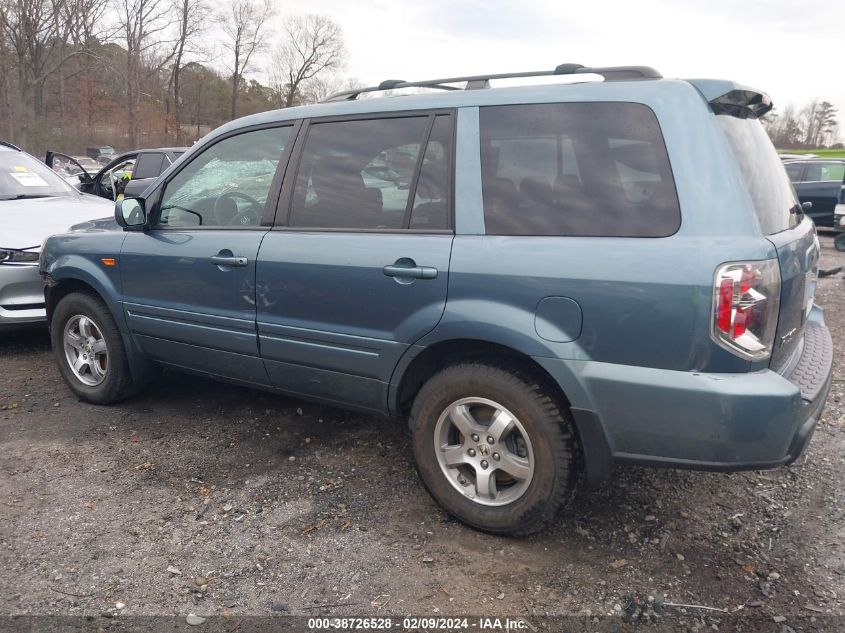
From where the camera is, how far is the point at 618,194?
8.59 feet

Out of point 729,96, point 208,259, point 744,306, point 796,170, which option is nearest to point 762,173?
point 729,96

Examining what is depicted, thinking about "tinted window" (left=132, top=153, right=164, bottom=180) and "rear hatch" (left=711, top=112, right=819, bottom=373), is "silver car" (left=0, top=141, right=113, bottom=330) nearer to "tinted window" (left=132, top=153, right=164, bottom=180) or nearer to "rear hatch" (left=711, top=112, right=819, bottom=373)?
"tinted window" (left=132, top=153, right=164, bottom=180)

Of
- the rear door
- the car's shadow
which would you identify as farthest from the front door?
the car's shadow

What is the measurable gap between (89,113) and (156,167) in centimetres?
3843

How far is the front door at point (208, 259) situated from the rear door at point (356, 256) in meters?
0.15

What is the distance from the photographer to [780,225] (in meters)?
2.73

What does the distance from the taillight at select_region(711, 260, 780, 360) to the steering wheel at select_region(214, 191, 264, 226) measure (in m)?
2.33

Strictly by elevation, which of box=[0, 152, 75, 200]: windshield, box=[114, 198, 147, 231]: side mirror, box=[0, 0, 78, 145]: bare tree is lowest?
box=[114, 198, 147, 231]: side mirror

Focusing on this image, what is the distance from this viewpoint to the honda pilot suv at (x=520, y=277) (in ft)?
8.02

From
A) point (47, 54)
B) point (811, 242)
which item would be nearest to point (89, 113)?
point (47, 54)

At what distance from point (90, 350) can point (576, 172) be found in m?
3.40

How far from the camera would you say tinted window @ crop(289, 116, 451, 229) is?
3.07m

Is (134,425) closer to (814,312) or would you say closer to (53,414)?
(53,414)

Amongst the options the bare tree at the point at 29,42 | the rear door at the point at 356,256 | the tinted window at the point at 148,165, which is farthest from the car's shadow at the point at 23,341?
the bare tree at the point at 29,42
